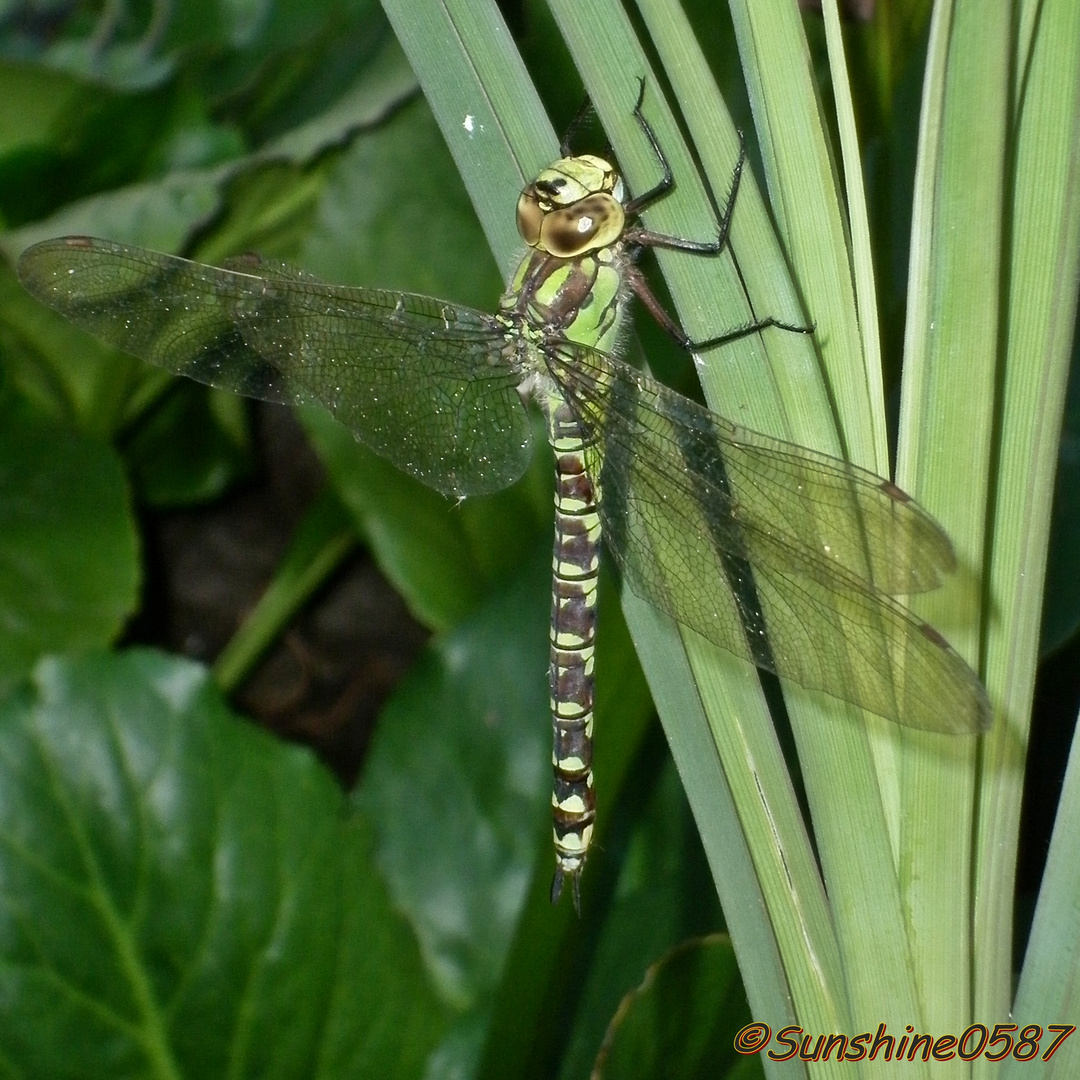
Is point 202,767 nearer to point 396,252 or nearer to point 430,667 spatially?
point 430,667

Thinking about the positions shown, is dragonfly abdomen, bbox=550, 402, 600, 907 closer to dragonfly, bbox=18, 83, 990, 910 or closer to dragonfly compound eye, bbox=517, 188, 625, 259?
dragonfly, bbox=18, 83, 990, 910

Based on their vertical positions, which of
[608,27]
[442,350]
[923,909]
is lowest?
[923,909]

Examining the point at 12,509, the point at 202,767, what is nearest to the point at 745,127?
the point at 202,767

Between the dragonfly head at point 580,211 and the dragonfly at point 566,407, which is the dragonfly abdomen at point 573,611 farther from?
the dragonfly head at point 580,211

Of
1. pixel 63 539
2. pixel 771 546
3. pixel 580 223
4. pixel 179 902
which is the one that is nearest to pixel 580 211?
pixel 580 223

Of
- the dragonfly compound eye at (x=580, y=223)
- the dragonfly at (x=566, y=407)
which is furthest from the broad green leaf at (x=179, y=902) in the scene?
the dragonfly compound eye at (x=580, y=223)

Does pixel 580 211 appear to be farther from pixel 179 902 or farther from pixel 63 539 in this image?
pixel 63 539

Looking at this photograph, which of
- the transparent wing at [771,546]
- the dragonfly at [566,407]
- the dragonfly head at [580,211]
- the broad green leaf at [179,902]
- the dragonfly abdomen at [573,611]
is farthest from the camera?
the broad green leaf at [179,902]
